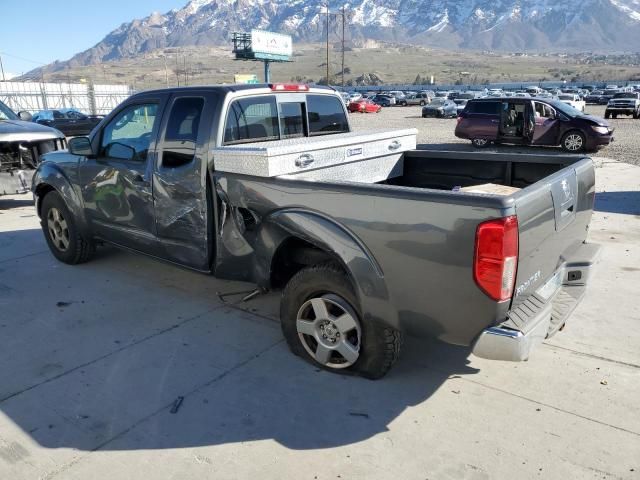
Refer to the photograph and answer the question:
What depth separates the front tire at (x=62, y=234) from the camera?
19.6ft

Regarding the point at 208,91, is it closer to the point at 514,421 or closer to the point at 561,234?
the point at 561,234

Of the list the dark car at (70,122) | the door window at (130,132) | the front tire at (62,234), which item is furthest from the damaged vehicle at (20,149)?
the dark car at (70,122)

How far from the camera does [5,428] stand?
10.7 ft

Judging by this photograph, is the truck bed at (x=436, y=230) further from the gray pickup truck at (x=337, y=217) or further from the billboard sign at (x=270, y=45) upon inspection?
the billboard sign at (x=270, y=45)

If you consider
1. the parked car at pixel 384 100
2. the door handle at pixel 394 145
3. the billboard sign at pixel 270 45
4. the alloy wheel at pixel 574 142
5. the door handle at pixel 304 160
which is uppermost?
the billboard sign at pixel 270 45

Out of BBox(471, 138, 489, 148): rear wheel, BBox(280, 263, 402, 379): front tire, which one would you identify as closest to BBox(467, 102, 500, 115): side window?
BBox(471, 138, 489, 148): rear wheel

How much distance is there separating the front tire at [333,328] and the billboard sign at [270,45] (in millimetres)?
63350

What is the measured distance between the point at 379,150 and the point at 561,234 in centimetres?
176

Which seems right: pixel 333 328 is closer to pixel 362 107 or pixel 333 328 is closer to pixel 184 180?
pixel 184 180

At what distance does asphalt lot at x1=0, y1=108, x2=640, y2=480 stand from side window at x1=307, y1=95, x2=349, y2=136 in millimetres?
1745

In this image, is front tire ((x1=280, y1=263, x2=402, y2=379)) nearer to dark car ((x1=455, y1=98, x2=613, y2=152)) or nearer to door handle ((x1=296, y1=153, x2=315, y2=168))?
door handle ((x1=296, y1=153, x2=315, y2=168))

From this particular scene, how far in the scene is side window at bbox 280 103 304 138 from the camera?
4867mm

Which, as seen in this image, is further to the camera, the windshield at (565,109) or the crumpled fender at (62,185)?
the windshield at (565,109)

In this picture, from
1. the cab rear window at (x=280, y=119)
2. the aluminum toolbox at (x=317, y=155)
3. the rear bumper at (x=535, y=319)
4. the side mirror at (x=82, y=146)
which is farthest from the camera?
the side mirror at (x=82, y=146)
